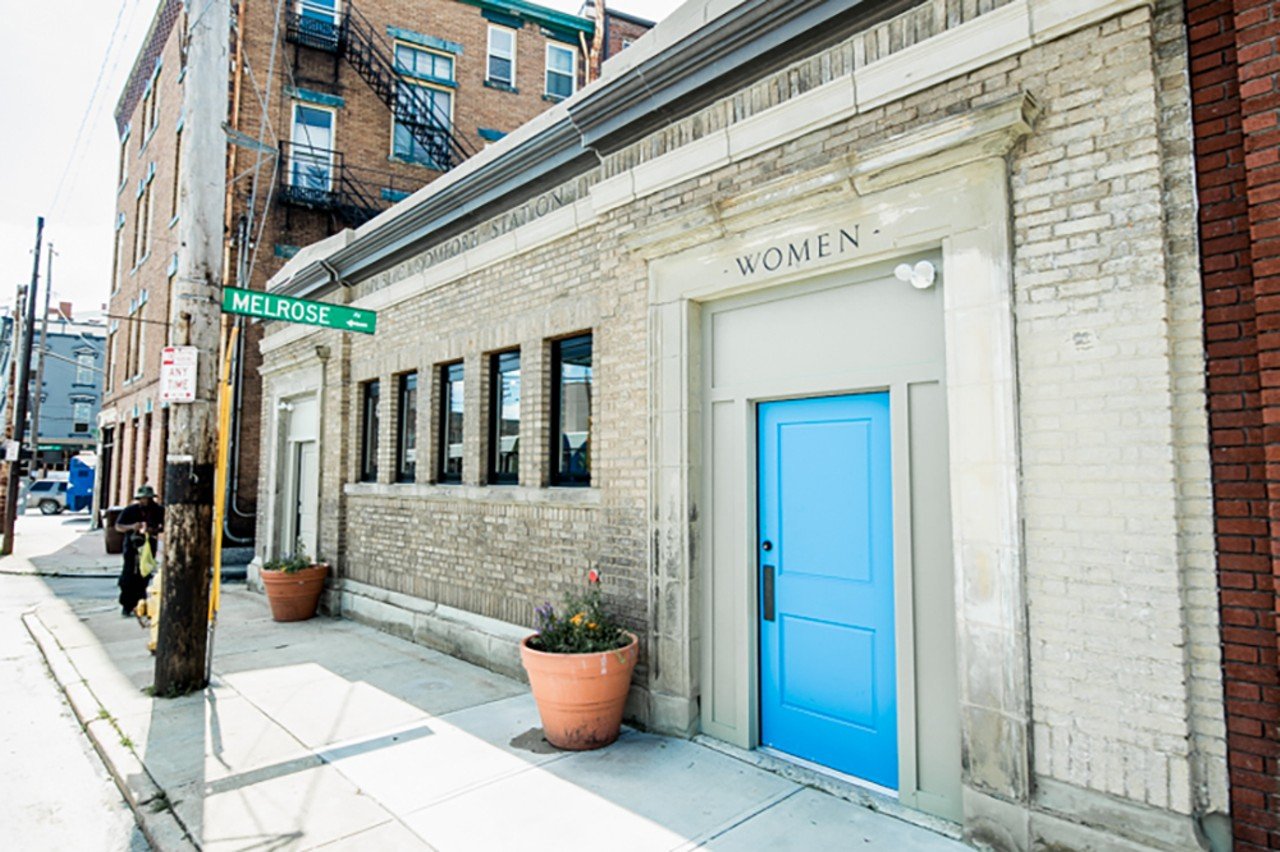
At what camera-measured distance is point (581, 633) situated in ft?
18.3

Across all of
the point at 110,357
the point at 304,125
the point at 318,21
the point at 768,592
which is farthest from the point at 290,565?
the point at 110,357

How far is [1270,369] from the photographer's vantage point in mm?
3102

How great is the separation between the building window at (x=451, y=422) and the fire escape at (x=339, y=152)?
32.3ft

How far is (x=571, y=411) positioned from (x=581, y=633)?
245 cm

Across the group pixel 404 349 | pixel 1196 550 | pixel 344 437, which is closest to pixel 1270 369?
pixel 1196 550

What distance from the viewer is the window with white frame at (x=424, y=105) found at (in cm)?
1856

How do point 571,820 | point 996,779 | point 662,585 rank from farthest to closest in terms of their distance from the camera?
point 662,585, point 571,820, point 996,779

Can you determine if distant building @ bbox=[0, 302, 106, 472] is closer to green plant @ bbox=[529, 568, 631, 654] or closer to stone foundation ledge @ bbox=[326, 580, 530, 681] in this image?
stone foundation ledge @ bbox=[326, 580, 530, 681]

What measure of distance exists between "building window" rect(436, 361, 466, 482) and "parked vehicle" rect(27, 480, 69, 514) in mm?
37511

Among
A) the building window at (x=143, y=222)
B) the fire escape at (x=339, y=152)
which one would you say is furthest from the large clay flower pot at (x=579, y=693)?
the building window at (x=143, y=222)

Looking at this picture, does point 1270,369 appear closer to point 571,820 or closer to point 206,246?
point 571,820

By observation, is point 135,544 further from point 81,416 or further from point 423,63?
point 81,416

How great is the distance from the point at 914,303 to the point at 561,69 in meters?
20.7

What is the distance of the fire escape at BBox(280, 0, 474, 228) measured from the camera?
16672 millimetres
